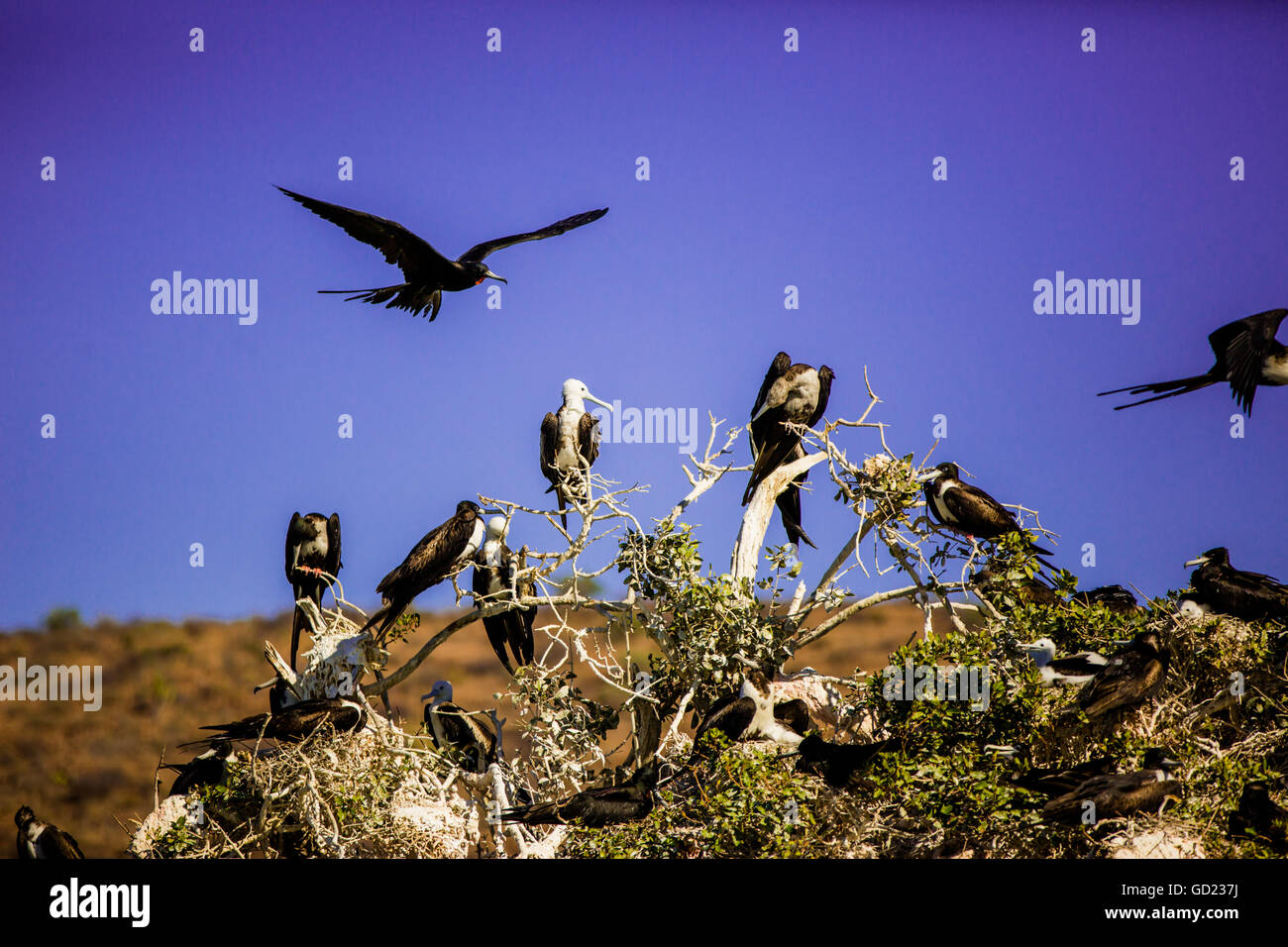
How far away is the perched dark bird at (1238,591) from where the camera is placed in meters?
5.04

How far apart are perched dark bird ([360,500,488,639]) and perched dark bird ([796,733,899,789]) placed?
2.26 metres

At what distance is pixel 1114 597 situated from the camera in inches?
223

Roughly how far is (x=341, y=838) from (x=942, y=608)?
3023mm

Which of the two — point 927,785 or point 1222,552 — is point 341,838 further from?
point 1222,552

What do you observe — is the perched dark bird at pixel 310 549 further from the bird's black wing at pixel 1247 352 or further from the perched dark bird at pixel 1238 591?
the bird's black wing at pixel 1247 352

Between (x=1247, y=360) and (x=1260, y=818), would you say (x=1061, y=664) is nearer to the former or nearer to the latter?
(x=1260, y=818)

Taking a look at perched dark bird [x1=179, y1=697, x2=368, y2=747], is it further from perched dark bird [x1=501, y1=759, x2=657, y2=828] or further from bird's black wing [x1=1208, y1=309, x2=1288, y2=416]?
bird's black wing [x1=1208, y1=309, x2=1288, y2=416]

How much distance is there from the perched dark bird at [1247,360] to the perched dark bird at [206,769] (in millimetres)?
4918

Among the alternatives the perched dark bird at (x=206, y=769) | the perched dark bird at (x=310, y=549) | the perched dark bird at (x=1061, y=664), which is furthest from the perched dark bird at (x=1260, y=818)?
the perched dark bird at (x=310, y=549)

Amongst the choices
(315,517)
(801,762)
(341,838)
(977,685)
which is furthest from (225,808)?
(977,685)

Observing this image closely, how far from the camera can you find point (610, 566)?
18.4 feet

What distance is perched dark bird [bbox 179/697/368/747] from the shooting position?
5133 mm

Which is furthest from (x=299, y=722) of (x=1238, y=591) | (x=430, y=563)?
(x=1238, y=591)

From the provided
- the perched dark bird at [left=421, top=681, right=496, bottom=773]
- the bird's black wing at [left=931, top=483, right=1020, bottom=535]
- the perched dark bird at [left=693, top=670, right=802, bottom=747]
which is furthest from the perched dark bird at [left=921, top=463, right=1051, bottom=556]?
the perched dark bird at [left=421, top=681, right=496, bottom=773]
